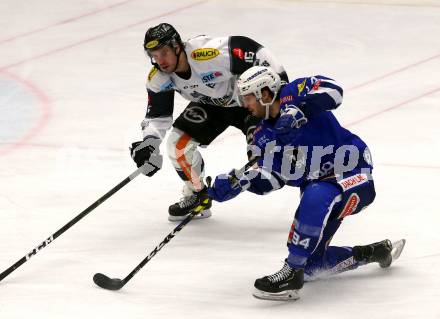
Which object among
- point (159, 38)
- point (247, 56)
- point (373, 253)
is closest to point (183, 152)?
point (247, 56)

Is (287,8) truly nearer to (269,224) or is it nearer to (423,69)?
(423,69)

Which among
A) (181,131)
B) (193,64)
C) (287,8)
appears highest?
(193,64)

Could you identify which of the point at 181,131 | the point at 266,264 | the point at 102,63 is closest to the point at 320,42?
the point at 102,63

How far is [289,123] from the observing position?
5.09 metres

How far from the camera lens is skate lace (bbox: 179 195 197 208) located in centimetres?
643

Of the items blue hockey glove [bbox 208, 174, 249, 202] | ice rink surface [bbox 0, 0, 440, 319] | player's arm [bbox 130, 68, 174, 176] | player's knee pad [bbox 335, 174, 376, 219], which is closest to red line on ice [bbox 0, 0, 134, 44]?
ice rink surface [bbox 0, 0, 440, 319]

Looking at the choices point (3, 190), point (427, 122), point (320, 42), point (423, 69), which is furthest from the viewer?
point (320, 42)

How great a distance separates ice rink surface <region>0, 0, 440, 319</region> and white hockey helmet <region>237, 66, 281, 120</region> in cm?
89

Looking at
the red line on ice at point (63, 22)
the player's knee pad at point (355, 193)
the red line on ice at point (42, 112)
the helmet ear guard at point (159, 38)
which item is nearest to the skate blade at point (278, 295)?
the player's knee pad at point (355, 193)

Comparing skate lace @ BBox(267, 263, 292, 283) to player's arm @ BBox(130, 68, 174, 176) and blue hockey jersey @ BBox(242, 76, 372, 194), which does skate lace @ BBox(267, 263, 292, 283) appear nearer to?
blue hockey jersey @ BBox(242, 76, 372, 194)

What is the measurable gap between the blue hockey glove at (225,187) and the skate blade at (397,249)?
84 cm

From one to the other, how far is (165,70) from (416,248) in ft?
5.12

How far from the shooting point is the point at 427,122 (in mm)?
7875

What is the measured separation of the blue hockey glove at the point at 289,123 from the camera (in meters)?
5.10
